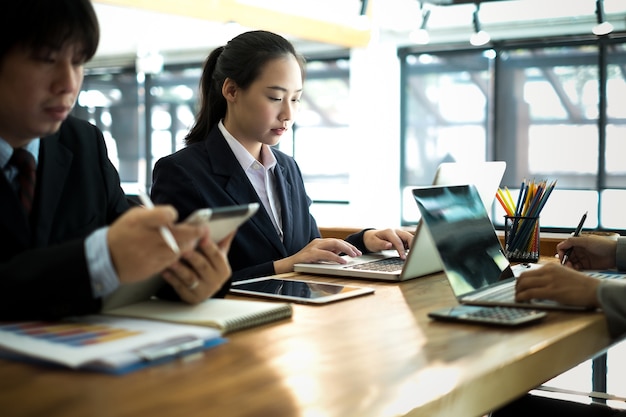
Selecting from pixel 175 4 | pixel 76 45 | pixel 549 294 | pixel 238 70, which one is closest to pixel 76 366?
pixel 76 45

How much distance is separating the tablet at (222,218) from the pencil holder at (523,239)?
131cm

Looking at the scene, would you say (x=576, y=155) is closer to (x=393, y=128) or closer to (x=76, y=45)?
(x=393, y=128)

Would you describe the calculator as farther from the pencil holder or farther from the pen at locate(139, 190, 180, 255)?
the pencil holder

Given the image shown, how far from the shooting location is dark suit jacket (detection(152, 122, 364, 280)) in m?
2.33

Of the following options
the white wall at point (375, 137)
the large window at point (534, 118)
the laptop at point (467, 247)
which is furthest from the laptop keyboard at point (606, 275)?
the white wall at point (375, 137)

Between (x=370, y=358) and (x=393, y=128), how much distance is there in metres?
8.70

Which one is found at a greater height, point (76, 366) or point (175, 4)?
point (175, 4)

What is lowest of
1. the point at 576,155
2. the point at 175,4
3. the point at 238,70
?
the point at 576,155

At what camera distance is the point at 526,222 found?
7.86ft

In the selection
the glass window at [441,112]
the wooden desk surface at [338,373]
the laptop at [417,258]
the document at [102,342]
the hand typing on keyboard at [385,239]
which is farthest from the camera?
the glass window at [441,112]

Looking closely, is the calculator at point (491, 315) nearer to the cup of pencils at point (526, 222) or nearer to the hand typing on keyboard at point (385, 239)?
the hand typing on keyboard at point (385, 239)

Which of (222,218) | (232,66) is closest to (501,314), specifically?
(222,218)

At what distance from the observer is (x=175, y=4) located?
242 inches

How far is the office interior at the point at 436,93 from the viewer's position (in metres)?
8.44
